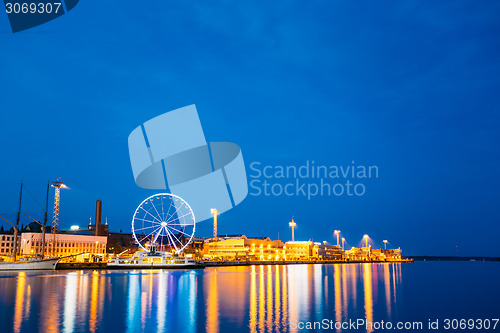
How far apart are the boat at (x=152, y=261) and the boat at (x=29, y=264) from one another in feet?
39.4

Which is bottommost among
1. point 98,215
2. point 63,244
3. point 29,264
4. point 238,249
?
point 29,264

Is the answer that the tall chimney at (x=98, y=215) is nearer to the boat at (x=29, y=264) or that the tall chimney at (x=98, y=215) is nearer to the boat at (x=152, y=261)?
the boat at (x=152, y=261)

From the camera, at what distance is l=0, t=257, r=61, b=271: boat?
88562 mm

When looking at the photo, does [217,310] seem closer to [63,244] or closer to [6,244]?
[63,244]

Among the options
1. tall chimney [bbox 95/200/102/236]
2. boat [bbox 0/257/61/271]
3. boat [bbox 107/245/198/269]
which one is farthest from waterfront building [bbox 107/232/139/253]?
boat [bbox 0/257/61/271]

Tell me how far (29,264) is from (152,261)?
79.4ft

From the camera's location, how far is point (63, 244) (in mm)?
137375

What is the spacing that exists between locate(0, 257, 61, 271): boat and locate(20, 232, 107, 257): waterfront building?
80.6 feet

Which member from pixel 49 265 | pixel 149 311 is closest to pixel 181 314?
pixel 149 311

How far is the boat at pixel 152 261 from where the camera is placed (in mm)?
99044

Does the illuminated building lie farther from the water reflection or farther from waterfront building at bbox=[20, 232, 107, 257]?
the water reflection

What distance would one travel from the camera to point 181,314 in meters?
28.6

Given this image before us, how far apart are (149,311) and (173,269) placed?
74968mm

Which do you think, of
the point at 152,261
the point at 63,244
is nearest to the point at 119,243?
the point at 63,244
